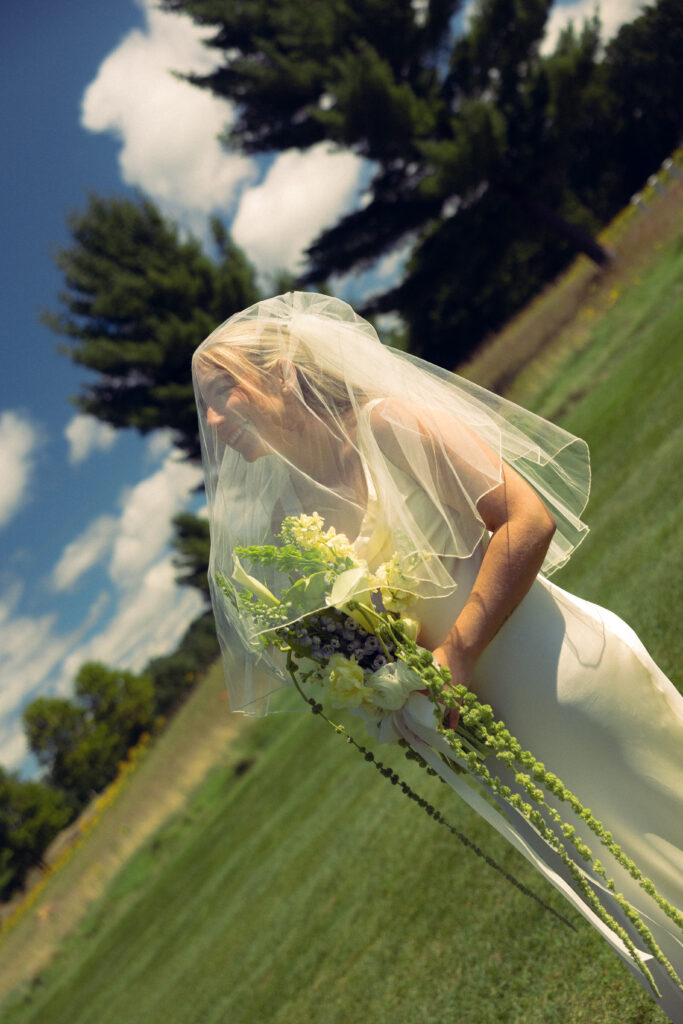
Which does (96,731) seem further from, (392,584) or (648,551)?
(392,584)

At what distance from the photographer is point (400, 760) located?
880 cm

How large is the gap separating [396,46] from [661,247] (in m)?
9.94

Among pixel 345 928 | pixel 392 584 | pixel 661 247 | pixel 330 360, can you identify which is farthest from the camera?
pixel 661 247

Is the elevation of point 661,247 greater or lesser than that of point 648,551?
greater

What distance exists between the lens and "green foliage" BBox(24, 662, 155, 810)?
156 feet

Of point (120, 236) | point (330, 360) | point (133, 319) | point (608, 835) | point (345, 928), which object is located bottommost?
point (345, 928)

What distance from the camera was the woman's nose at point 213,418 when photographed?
2568 millimetres

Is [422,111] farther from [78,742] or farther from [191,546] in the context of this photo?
[78,742]

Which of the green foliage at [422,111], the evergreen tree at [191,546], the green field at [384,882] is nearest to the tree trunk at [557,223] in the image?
the green foliage at [422,111]

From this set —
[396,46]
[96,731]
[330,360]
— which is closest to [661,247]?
[396,46]

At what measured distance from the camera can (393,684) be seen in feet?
7.12

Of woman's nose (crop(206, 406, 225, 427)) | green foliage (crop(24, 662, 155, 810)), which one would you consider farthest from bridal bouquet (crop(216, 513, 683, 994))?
green foliage (crop(24, 662, 155, 810))

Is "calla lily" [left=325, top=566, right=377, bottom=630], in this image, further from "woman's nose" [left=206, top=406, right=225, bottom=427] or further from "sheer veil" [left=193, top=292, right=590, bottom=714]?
"woman's nose" [left=206, top=406, right=225, bottom=427]

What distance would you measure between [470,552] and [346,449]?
1.70ft
